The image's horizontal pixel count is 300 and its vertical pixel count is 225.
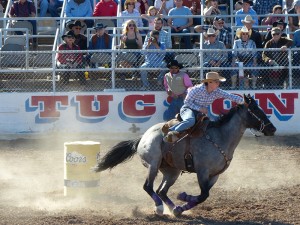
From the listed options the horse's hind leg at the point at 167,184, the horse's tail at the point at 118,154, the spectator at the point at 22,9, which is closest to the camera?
the horse's hind leg at the point at 167,184

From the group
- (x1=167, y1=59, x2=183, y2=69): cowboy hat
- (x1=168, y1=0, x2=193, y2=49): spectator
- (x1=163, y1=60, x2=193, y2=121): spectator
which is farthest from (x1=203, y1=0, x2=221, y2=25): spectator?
(x1=167, y1=59, x2=183, y2=69): cowboy hat

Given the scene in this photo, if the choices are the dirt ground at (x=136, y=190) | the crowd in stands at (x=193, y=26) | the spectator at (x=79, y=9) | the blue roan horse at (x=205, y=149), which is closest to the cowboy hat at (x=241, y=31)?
the crowd in stands at (x=193, y=26)

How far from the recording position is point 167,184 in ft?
37.8

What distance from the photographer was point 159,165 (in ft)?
37.3

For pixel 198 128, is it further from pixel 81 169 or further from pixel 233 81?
pixel 233 81

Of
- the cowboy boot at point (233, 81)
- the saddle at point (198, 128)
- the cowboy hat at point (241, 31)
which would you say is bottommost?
the cowboy boot at point (233, 81)

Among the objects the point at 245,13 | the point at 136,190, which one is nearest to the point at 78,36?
the point at 245,13

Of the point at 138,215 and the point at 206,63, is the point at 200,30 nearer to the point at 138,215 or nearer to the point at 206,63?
the point at 206,63

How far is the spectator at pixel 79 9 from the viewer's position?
19.9 metres

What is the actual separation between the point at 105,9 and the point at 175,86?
4.03m

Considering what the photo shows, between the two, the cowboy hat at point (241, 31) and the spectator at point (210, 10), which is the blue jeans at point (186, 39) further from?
the cowboy hat at point (241, 31)

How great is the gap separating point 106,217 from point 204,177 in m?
1.41

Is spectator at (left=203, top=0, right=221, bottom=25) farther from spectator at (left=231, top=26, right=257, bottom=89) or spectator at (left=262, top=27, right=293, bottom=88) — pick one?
spectator at (left=262, top=27, right=293, bottom=88)

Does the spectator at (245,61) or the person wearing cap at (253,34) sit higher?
the person wearing cap at (253,34)
